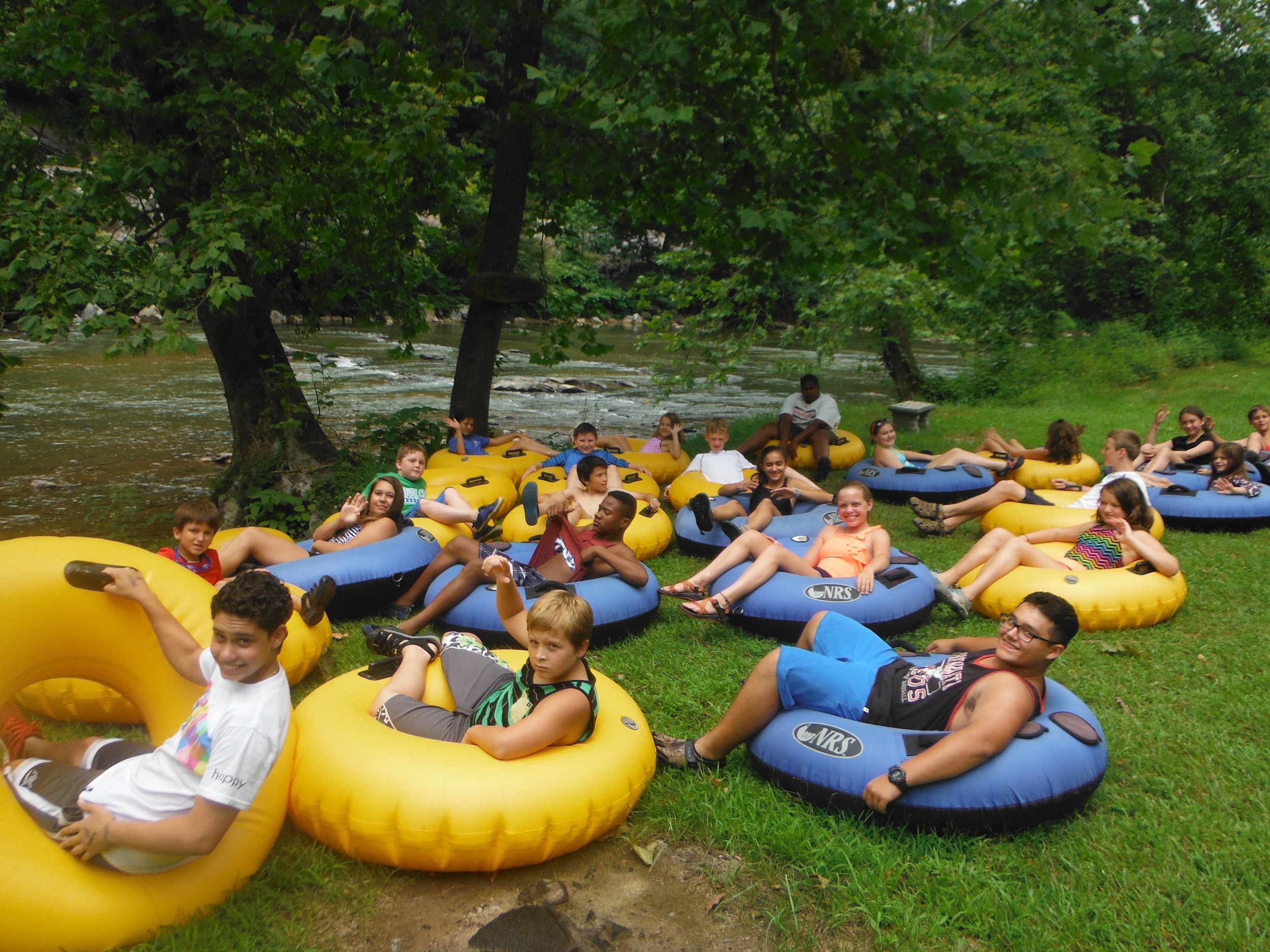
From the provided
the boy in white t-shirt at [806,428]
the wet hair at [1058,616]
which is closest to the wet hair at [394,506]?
the wet hair at [1058,616]

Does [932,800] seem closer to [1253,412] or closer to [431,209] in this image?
[1253,412]

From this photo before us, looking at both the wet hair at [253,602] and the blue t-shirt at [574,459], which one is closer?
the wet hair at [253,602]

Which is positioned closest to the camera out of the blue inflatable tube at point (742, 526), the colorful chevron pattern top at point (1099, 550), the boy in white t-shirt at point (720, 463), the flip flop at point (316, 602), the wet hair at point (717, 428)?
the flip flop at point (316, 602)

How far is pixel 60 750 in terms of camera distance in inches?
111

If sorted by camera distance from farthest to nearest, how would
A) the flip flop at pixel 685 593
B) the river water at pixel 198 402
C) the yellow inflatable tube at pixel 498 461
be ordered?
1. the river water at pixel 198 402
2. the yellow inflatable tube at pixel 498 461
3. the flip flop at pixel 685 593

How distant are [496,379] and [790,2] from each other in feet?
47.9

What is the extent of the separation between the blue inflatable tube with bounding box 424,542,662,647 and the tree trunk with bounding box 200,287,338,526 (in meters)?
3.54

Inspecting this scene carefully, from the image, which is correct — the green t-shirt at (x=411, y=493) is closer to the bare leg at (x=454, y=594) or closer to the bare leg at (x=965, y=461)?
the bare leg at (x=454, y=594)

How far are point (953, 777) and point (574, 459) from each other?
5178mm

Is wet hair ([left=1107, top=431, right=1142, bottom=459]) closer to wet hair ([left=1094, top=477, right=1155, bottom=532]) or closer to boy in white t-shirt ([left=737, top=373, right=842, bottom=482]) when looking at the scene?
wet hair ([left=1094, top=477, right=1155, bottom=532])

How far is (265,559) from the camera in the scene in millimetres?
5051

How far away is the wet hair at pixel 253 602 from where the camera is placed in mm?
2473

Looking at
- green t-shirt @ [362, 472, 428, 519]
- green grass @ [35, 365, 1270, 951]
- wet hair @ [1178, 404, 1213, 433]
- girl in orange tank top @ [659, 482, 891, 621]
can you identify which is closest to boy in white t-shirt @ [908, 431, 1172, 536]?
wet hair @ [1178, 404, 1213, 433]

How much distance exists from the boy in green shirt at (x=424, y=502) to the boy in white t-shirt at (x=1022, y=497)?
3452 mm
